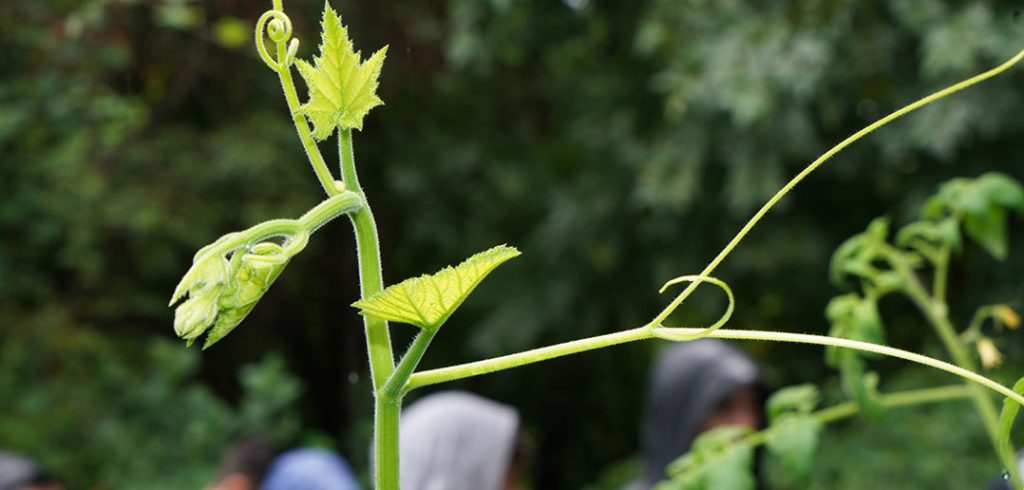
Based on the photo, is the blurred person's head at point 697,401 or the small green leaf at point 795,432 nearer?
the small green leaf at point 795,432

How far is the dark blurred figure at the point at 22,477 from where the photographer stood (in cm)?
423

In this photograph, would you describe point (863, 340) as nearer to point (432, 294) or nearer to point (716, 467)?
point (716, 467)

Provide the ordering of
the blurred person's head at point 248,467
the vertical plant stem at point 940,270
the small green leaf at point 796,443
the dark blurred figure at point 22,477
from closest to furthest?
the small green leaf at point 796,443, the vertical plant stem at point 940,270, the blurred person's head at point 248,467, the dark blurred figure at point 22,477

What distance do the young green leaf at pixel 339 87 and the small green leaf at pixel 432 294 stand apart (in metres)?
0.12

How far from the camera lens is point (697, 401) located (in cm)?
372

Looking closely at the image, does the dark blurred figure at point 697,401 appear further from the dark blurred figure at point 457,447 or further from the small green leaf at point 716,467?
the small green leaf at point 716,467

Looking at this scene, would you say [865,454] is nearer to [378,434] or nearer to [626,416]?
[626,416]

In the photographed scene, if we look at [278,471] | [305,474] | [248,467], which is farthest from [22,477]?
[305,474]

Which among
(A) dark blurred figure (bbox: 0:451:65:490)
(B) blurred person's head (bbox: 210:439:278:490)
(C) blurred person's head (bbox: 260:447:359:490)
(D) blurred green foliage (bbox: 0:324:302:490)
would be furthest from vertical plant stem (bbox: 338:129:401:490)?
(D) blurred green foliage (bbox: 0:324:302:490)

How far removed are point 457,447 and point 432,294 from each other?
2758 mm

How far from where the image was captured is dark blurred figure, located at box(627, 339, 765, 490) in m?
3.69

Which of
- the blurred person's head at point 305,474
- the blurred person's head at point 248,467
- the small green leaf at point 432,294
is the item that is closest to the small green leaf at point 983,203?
the small green leaf at point 432,294

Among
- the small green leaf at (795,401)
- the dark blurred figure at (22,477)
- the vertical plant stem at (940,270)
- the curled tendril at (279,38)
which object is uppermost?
the dark blurred figure at (22,477)

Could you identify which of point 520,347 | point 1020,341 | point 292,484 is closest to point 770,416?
point 292,484
